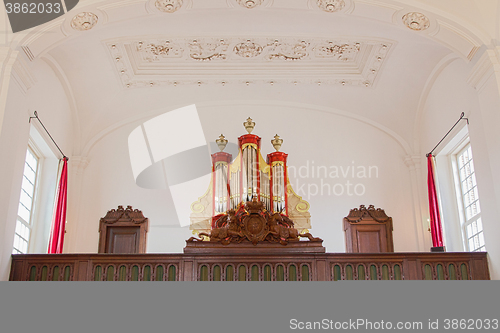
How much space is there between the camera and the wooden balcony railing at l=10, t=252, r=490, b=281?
26.6 feet

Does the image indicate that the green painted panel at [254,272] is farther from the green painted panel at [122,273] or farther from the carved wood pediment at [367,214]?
the carved wood pediment at [367,214]

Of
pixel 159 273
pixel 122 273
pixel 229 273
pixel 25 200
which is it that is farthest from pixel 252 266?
pixel 25 200

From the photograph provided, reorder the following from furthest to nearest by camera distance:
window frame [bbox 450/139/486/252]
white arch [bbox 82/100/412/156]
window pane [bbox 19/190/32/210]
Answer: white arch [bbox 82/100/412/156] → window frame [bbox 450/139/486/252] → window pane [bbox 19/190/32/210]

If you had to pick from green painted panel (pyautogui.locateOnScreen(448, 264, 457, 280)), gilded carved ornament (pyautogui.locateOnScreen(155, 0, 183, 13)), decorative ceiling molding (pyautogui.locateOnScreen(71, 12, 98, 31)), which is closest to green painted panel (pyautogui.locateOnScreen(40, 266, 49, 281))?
decorative ceiling molding (pyautogui.locateOnScreen(71, 12, 98, 31))

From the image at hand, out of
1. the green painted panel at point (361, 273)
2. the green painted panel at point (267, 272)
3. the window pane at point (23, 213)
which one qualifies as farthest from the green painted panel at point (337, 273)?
the window pane at point (23, 213)

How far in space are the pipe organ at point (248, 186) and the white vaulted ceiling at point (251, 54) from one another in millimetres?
1317

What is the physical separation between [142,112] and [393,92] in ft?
17.2

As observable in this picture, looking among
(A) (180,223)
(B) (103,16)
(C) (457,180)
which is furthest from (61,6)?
(C) (457,180)

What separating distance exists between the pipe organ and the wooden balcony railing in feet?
6.29

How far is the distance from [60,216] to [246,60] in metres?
4.58

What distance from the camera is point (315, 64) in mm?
11203

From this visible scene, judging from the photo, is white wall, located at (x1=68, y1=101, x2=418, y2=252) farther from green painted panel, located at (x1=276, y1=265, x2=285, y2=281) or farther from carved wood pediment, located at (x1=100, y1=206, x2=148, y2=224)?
green painted panel, located at (x1=276, y1=265, x2=285, y2=281)

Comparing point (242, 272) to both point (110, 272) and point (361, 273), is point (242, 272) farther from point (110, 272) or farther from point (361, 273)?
point (110, 272)
